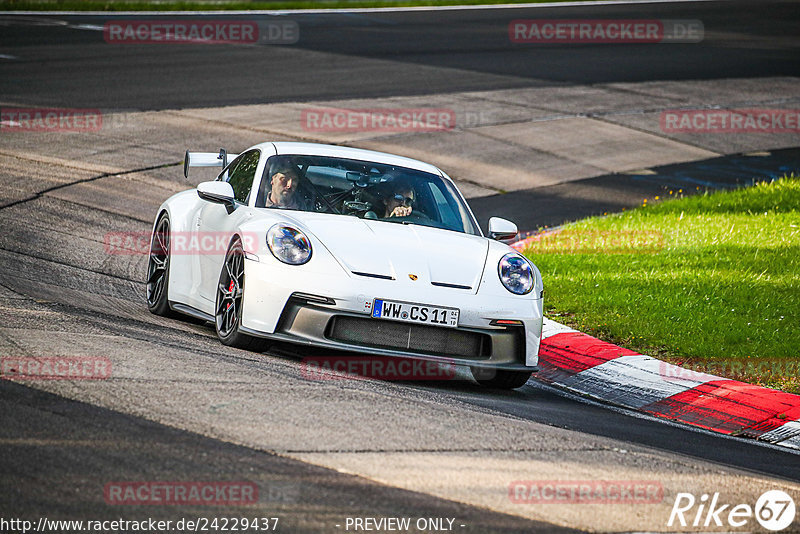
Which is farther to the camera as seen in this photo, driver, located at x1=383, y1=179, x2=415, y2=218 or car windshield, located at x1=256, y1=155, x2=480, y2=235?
driver, located at x1=383, y1=179, x2=415, y2=218

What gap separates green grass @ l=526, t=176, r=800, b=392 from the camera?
7.99m

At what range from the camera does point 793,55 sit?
26594 millimetres

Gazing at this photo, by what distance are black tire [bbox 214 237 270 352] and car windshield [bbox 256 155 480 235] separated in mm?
596

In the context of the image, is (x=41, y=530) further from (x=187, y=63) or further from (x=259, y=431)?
(x=187, y=63)

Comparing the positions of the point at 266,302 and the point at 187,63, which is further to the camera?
the point at 187,63

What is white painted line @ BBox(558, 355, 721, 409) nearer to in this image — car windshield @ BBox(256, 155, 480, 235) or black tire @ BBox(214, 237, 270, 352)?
car windshield @ BBox(256, 155, 480, 235)

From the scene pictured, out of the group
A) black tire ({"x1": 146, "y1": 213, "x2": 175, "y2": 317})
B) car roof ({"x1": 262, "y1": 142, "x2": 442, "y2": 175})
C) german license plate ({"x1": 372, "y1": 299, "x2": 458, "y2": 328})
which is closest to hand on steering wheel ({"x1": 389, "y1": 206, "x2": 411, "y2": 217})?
car roof ({"x1": 262, "y1": 142, "x2": 442, "y2": 175})

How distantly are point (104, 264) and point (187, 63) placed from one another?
1229cm

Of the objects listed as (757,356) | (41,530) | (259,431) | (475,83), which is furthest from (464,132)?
(41,530)

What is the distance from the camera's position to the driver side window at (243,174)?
7782 mm

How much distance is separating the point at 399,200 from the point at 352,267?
1292 mm

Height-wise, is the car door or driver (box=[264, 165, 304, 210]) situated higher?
driver (box=[264, 165, 304, 210])

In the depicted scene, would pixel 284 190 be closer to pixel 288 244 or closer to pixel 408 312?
pixel 288 244

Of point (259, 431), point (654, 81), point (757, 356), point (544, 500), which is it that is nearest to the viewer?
point (544, 500)
